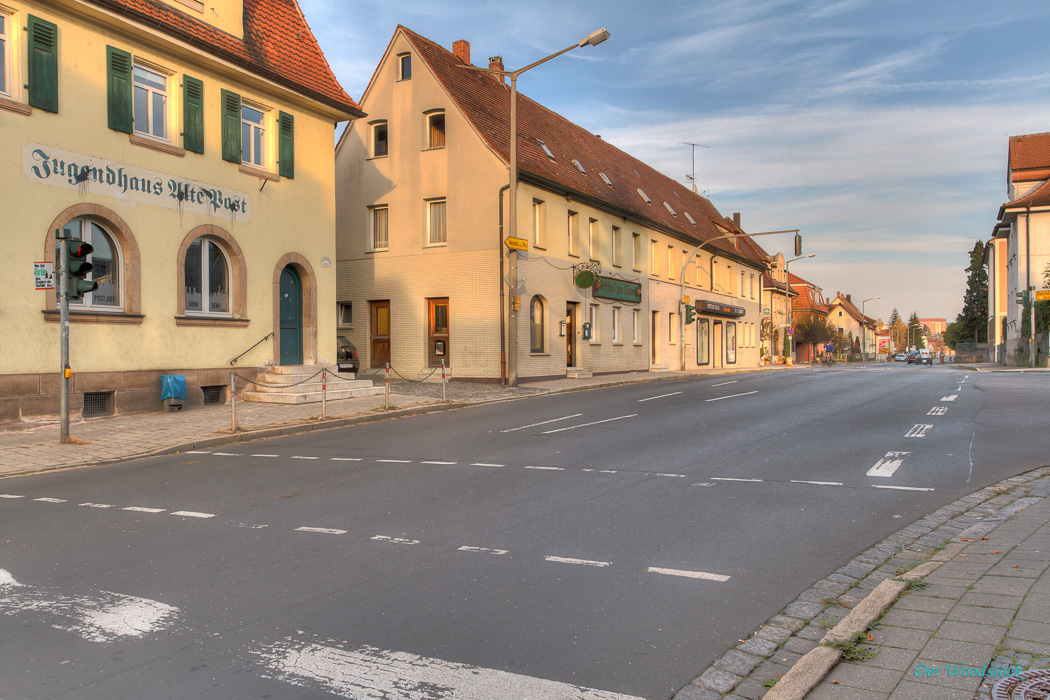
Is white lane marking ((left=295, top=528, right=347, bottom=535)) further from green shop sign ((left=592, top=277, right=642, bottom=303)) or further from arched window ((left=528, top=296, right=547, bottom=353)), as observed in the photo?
green shop sign ((left=592, top=277, right=642, bottom=303))

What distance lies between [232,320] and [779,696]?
16.3 meters

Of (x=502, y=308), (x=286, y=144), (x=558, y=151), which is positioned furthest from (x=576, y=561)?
(x=558, y=151)

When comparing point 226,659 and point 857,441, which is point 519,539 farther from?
point 857,441

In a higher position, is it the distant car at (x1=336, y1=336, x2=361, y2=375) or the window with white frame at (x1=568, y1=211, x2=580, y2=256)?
the window with white frame at (x1=568, y1=211, x2=580, y2=256)

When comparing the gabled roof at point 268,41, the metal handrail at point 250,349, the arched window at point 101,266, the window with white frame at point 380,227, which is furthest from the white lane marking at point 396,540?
the window with white frame at point 380,227

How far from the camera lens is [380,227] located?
2812 cm

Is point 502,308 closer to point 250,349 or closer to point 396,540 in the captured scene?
point 250,349

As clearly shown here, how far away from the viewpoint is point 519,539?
613cm

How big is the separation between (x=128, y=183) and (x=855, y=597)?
15291 millimetres

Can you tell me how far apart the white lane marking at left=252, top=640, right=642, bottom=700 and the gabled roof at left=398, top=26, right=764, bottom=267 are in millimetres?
22677

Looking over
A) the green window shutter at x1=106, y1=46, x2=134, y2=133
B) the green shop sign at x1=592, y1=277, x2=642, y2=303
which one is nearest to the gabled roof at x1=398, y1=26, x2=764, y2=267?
the green shop sign at x1=592, y1=277, x2=642, y2=303

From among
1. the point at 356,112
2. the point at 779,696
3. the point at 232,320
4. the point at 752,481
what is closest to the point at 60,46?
the point at 232,320

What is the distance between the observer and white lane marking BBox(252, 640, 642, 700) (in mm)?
3506

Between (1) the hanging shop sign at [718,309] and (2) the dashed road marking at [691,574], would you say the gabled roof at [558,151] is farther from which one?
(2) the dashed road marking at [691,574]
